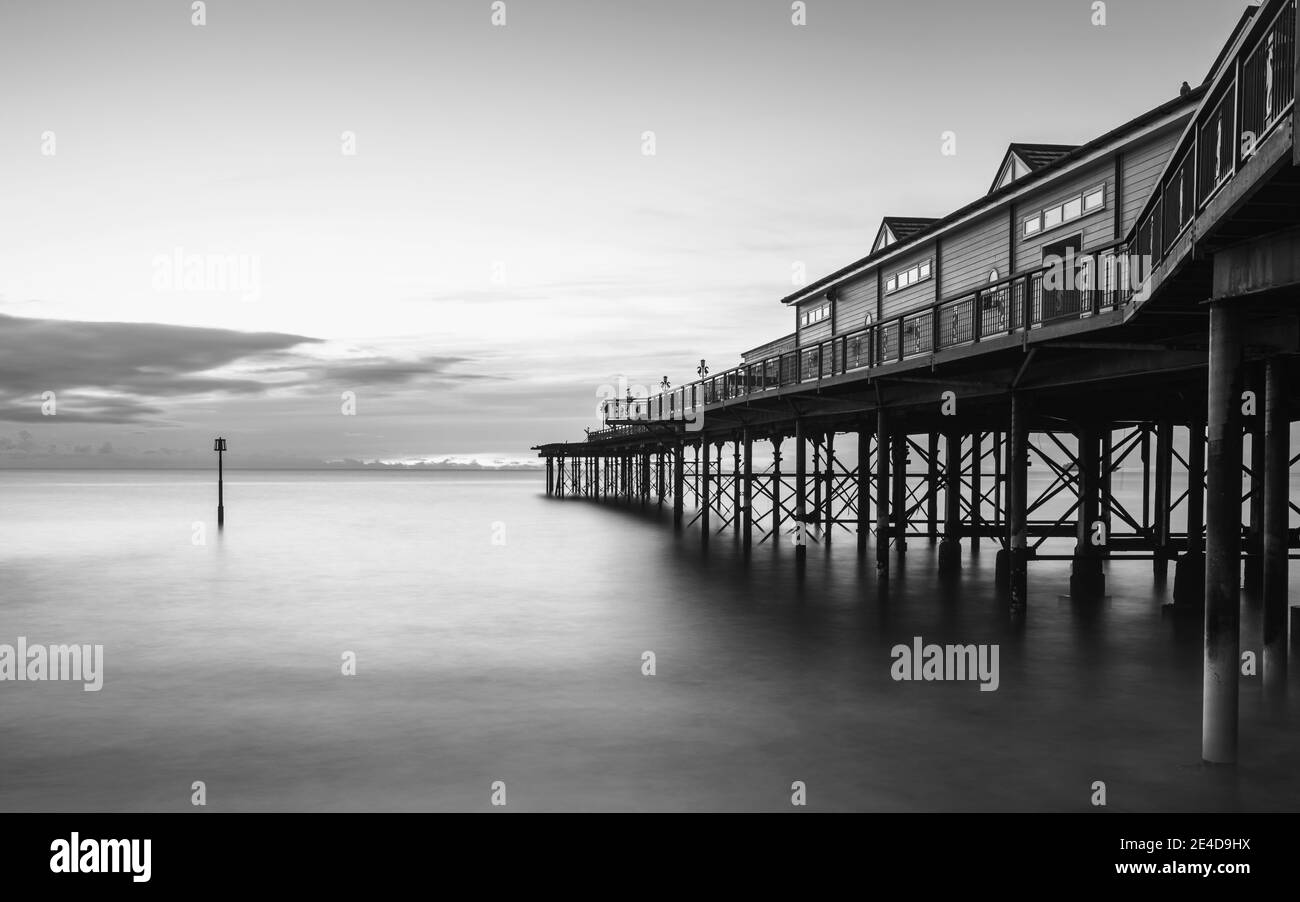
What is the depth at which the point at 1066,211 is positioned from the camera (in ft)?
70.7

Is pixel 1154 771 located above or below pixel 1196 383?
below

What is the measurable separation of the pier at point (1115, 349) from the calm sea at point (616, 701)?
1209 mm

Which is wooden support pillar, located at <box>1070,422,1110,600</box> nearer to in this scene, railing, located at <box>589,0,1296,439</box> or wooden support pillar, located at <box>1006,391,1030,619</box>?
wooden support pillar, located at <box>1006,391,1030,619</box>

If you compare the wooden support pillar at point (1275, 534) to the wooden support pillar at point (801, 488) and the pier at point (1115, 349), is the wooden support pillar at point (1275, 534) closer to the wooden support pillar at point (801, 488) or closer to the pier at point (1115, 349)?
the pier at point (1115, 349)

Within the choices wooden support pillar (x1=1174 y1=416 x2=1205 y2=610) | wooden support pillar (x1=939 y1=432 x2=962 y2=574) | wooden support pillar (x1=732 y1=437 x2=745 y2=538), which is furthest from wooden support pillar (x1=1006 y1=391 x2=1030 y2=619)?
wooden support pillar (x1=732 y1=437 x2=745 y2=538)

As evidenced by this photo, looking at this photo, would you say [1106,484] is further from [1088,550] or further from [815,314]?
[815,314]

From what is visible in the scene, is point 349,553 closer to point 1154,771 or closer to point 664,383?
point 664,383

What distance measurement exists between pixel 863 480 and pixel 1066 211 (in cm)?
1077

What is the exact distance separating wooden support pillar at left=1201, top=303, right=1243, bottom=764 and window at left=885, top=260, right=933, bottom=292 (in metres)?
19.6

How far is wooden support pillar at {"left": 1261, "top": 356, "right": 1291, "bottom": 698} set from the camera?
1250 centimetres

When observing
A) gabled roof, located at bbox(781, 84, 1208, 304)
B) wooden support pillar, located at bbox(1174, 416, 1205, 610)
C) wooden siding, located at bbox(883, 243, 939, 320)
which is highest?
gabled roof, located at bbox(781, 84, 1208, 304)
